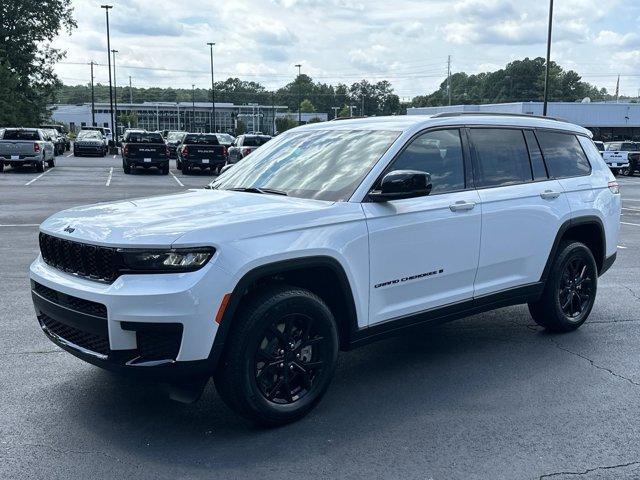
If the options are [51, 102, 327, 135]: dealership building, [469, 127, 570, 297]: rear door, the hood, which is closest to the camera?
the hood

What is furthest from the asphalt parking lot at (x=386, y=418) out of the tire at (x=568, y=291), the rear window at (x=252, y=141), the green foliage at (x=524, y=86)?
the green foliage at (x=524, y=86)

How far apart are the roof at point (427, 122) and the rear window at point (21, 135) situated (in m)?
26.0

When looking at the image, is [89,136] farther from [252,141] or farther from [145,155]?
[252,141]

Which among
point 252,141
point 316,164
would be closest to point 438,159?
point 316,164

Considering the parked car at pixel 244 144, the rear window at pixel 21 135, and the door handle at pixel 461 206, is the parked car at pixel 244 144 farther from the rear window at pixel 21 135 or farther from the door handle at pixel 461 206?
the door handle at pixel 461 206

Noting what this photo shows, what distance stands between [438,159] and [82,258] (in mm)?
2625

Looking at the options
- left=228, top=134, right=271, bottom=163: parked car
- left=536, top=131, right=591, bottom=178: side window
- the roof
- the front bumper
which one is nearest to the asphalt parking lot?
the front bumper

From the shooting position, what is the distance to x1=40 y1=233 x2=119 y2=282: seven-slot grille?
12.1ft

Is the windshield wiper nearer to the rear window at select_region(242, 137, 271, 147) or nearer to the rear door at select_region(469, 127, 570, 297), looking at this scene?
the rear door at select_region(469, 127, 570, 297)

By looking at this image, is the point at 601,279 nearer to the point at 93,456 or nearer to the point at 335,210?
the point at 335,210

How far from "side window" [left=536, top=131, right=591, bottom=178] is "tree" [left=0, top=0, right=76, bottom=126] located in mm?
47018

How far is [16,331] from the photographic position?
588cm

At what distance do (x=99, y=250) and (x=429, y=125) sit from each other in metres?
2.53

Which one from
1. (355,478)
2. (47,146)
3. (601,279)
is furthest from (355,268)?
(47,146)
